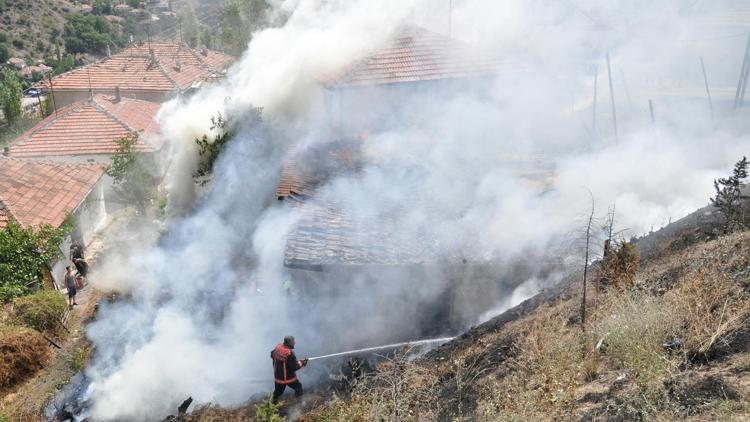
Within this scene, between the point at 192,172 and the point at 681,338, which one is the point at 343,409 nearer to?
the point at 681,338

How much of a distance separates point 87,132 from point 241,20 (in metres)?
17.8

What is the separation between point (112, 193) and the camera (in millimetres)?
17969

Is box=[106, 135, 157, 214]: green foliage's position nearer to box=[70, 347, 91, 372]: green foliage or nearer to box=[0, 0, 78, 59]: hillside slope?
box=[70, 347, 91, 372]: green foliage

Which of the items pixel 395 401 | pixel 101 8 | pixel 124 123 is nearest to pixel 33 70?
pixel 101 8

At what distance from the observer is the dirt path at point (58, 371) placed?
26.6 feet

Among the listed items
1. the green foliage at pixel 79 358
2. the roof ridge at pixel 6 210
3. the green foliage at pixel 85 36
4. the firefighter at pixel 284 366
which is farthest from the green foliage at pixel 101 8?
the firefighter at pixel 284 366

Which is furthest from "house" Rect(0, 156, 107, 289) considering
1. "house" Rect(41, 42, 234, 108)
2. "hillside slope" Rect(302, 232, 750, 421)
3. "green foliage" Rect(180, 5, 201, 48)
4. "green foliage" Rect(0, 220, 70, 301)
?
"green foliage" Rect(180, 5, 201, 48)

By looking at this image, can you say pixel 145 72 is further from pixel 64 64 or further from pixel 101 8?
pixel 101 8

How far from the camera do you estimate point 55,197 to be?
1442cm

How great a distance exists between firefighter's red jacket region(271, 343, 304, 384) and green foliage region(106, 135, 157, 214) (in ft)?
38.3

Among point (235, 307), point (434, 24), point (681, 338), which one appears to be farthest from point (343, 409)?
point (434, 24)

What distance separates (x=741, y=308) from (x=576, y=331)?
1524 mm

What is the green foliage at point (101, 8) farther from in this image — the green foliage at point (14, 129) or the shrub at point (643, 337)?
the shrub at point (643, 337)

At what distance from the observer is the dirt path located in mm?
8116
